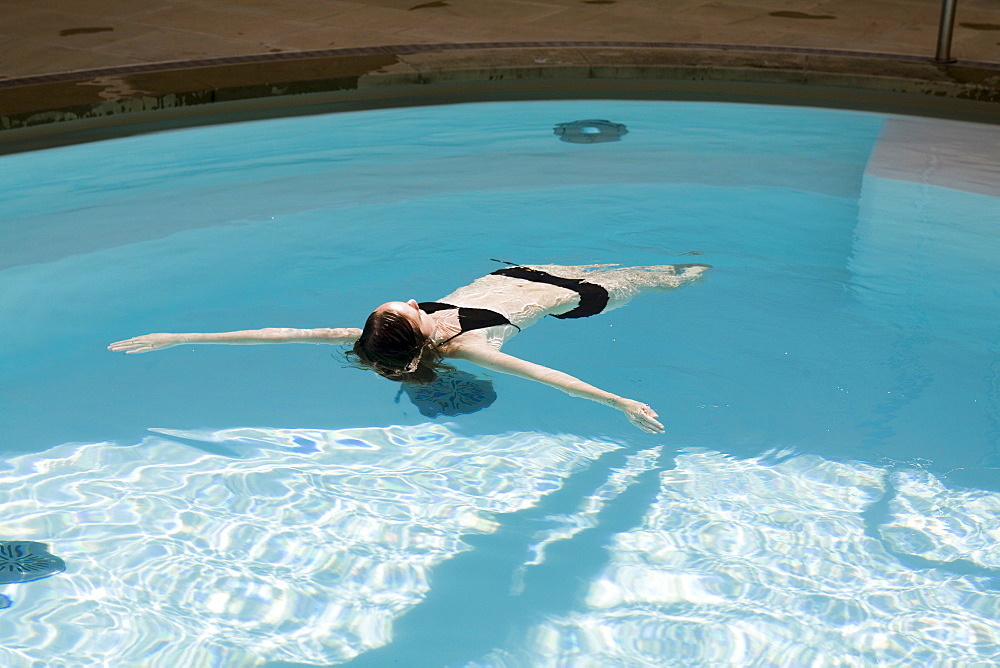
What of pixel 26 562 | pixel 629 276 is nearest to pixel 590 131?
pixel 629 276

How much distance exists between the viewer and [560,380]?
3895 millimetres

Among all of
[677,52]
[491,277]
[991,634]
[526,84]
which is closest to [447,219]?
[491,277]

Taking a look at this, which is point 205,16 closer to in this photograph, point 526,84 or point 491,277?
point 526,84

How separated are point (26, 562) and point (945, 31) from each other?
745 centimetres

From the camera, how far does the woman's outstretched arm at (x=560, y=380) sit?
3590mm

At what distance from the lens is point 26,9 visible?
1003cm

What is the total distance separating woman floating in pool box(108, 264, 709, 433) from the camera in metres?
3.93

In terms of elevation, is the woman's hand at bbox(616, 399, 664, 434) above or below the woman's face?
below

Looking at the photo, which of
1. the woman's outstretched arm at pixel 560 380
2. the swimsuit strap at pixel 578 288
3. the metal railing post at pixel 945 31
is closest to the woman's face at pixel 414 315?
the woman's outstretched arm at pixel 560 380

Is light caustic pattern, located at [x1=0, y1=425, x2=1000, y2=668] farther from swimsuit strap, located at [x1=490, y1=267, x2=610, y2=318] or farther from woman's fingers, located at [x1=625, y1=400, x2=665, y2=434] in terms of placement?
swimsuit strap, located at [x1=490, y1=267, x2=610, y2=318]

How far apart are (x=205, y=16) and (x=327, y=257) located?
4783 mm

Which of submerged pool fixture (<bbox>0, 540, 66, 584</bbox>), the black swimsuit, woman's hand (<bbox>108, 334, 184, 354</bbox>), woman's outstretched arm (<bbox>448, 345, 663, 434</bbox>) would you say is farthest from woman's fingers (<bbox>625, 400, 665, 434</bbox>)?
submerged pool fixture (<bbox>0, 540, 66, 584</bbox>)

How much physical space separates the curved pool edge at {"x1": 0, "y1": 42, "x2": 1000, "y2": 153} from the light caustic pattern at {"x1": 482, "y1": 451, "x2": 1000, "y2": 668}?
4586 mm

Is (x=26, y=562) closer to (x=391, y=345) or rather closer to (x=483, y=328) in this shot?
(x=391, y=345)
